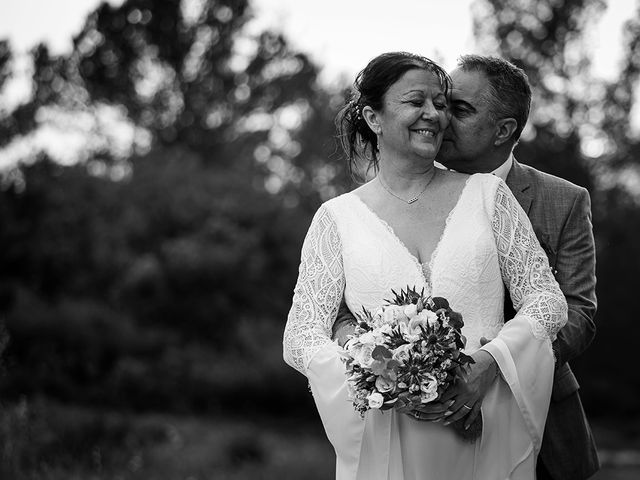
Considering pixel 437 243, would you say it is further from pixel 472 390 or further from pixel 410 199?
pixel 472 390

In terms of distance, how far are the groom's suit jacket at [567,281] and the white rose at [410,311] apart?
874 millimetres

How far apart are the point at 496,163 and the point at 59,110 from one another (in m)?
20.5

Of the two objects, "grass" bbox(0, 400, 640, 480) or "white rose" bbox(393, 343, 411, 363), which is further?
"grass" bbox(0, 400, 640, 480)

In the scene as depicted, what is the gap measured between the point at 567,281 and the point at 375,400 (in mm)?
1295

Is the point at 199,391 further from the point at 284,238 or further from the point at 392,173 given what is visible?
the point at 392,173

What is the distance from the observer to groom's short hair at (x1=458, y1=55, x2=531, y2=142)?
14.2 ft

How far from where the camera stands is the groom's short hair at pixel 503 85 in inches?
171

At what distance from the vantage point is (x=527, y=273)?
3.77 metres

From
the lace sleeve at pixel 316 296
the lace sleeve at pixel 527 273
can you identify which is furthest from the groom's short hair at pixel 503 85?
the lace sleeve at pixel 316 296

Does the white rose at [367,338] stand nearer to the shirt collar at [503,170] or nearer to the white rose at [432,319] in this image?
the white rose at [432,319]

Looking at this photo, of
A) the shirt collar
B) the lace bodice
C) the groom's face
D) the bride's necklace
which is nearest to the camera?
the lace bodice

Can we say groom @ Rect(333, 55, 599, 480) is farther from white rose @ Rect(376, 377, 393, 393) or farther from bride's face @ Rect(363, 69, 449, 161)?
white rose @ Rect(376, 377, 393, 393)

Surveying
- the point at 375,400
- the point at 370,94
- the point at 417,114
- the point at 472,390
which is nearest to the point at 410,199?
the point at 417,114

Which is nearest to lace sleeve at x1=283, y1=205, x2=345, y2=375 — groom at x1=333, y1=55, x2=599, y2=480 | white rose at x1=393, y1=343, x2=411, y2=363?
groom at x1=333, y1=55, x2=599, y2=480
